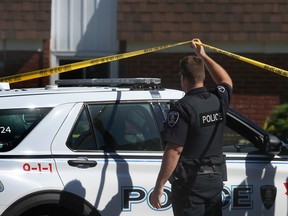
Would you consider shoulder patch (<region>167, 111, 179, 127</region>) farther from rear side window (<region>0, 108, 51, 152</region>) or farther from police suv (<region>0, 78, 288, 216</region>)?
rear side window (<region>0, 108, 51, 152</region>)

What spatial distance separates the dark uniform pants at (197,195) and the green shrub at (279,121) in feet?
17.4

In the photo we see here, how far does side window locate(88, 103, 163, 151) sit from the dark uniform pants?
2.16 feet

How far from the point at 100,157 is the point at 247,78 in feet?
20.1

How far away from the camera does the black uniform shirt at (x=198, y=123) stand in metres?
4.58

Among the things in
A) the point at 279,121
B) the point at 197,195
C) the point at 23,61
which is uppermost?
the point at 23,61

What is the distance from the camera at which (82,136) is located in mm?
5258

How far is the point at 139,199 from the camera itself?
518 cm

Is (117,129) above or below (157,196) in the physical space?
above

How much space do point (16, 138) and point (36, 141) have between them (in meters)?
0.18

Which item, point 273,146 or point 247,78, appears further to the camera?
point 247,78

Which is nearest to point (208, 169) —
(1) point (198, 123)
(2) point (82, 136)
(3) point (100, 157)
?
(1) point (198, 123)

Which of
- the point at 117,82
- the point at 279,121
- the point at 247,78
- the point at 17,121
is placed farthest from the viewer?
the point at 247,78

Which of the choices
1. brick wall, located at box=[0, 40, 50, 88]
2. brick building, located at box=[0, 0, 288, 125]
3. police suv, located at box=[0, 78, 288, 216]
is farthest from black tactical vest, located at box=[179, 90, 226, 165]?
brick wall, located at box=[0, 40, 50, 88]

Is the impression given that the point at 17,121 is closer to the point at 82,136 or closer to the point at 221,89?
the point at 82,136
